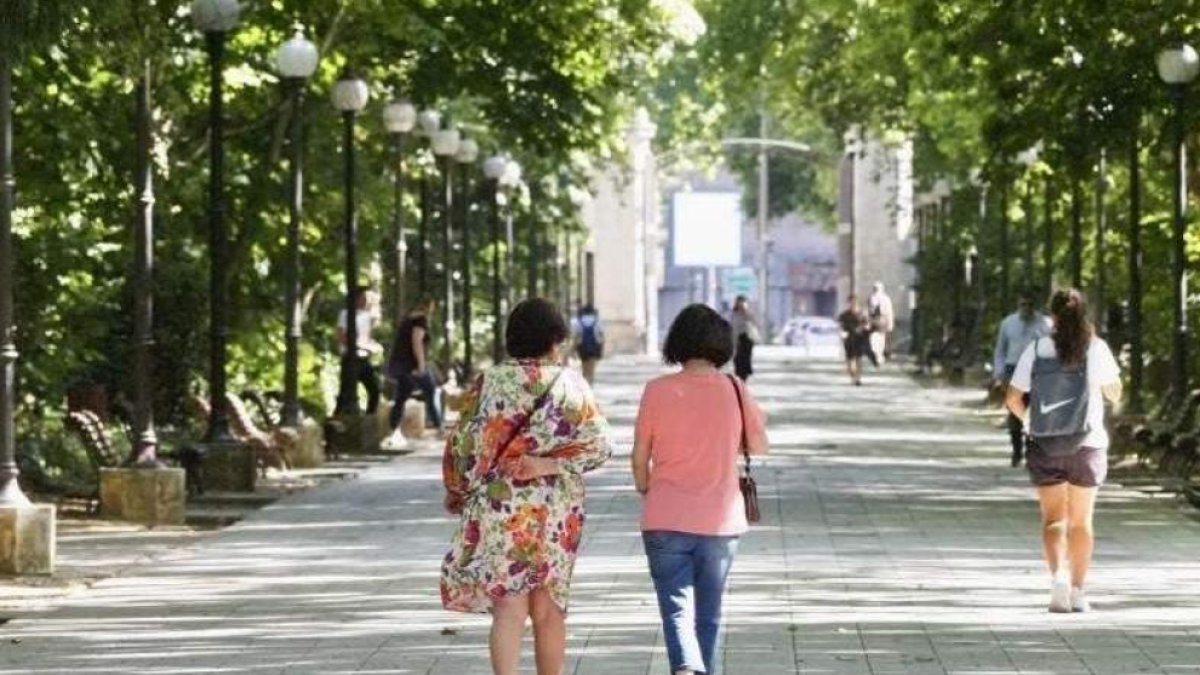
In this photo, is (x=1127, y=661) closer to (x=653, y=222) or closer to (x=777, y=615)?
(x=777, y=615)

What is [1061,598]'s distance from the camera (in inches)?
680

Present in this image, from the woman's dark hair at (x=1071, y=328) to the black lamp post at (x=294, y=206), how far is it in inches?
614

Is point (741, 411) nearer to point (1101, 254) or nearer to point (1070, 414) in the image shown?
point (1070, 414)

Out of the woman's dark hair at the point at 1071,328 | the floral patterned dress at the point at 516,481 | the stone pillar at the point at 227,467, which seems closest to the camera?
the floral patterned dress at the point at 516,481

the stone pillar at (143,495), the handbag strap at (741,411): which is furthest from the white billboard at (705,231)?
the handbag strap at (741,411)

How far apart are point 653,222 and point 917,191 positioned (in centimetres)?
4347

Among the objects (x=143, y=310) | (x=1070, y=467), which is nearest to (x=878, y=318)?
(x=143, y=310)

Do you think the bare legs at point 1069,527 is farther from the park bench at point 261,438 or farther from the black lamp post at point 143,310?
the park bench at point 261,438

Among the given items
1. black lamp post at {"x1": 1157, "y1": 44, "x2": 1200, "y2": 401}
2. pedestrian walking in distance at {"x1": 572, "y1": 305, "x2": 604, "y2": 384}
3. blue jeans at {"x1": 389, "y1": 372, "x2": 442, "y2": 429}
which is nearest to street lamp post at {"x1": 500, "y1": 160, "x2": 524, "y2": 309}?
pedestrian walking in distance at {"x1": 572, "y1": 305, "x2": 604, "y2": 384}

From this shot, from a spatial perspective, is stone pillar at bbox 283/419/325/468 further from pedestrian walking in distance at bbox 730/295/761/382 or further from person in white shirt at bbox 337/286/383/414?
pedestrian walking in distance at bbox 730/295/761/382

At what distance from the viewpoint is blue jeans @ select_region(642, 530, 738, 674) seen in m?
12.5

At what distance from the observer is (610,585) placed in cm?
1906

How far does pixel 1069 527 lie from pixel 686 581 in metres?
5.02

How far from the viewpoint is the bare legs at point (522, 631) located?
492 inches
